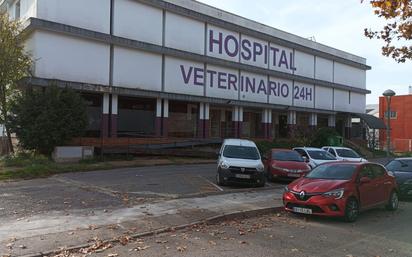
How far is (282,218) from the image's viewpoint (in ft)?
38.7

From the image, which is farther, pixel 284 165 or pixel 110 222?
pixel 284 165

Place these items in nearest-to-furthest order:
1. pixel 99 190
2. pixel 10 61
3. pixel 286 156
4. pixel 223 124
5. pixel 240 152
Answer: pixel 99 190
pixel 240 152
pixel 286 156
pixel 10 61
pixel 223 124

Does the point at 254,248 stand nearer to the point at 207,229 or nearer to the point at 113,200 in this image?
the point at 207,229

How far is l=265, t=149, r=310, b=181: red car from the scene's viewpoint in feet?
63.9

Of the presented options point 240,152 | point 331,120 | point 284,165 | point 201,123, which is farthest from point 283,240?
Answer: point 331,120

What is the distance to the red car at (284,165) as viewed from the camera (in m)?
19.5

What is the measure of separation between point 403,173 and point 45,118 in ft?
57.9

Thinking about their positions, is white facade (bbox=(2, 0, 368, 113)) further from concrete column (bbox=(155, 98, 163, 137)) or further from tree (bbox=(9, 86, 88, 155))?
tree (bbox=(9, 86, 88, 155))

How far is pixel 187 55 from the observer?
34.8 meters

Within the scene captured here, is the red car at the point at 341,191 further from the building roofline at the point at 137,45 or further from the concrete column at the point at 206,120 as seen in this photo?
the concrete column at the point at 206,120

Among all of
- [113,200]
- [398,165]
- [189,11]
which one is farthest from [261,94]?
[113,200]

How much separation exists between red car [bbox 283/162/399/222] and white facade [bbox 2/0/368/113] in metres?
19.8

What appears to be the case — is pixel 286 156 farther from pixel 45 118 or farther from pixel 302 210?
pixel 45 118

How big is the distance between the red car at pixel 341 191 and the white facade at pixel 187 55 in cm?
1976
